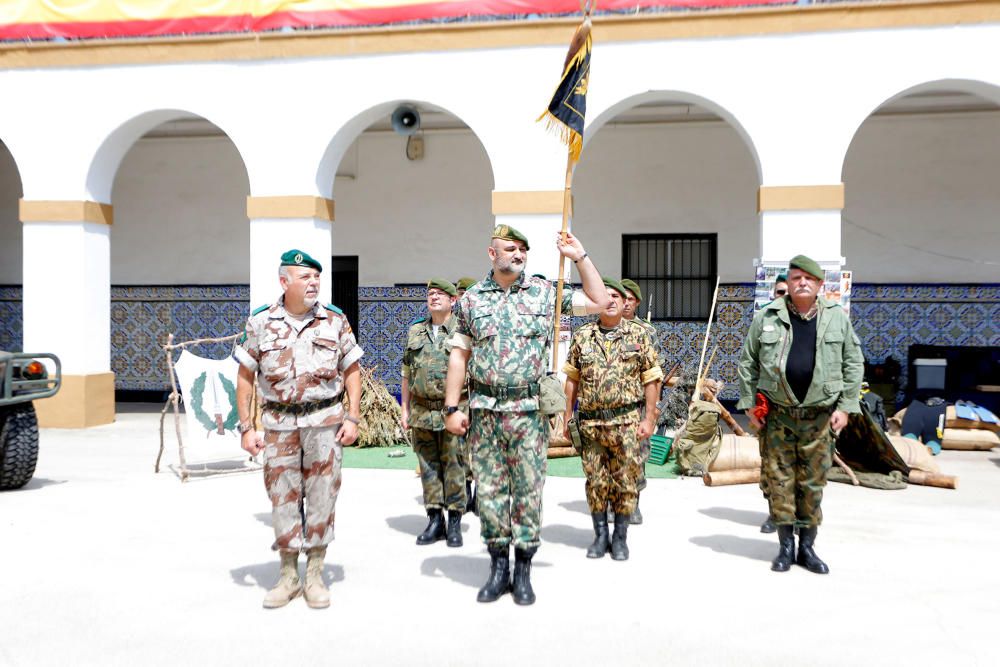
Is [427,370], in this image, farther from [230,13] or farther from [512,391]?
[230,13]

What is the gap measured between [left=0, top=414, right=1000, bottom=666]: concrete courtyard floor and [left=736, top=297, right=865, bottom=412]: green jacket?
1026mm

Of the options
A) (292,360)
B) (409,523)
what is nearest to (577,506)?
(409,523)

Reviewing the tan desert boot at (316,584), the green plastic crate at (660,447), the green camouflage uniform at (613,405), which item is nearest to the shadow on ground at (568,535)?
the green camouflage uniform at (613,405)

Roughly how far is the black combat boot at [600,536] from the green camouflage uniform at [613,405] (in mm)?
55

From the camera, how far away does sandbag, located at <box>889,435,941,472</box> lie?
280 inches

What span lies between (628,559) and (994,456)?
20.0 ft

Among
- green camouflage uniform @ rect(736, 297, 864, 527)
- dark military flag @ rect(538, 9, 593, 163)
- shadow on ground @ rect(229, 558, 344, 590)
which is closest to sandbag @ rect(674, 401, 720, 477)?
green camouflage uniform @ rect(736, 297, 864, 527)

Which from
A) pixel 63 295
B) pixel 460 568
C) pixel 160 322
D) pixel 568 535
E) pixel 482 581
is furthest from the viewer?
pixel 160 322

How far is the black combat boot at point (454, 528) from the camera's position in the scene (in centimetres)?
512

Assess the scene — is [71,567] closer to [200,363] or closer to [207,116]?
[200,363]

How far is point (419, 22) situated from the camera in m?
9.15

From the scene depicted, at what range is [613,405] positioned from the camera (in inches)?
189

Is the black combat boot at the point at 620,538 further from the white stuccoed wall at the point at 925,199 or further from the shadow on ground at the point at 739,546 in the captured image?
the white stuccoed wall at the point at 925,199

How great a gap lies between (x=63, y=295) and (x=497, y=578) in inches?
323
